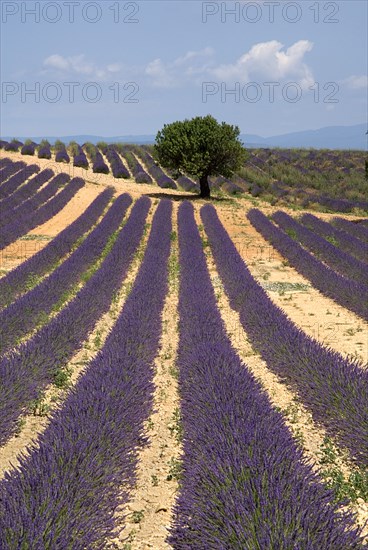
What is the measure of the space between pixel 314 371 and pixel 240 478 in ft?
8.29

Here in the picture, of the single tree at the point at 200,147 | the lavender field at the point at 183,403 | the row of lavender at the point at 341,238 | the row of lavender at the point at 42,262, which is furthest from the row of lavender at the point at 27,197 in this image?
the row of lavender at the point at 341,238

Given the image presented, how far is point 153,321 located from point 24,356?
2214mm

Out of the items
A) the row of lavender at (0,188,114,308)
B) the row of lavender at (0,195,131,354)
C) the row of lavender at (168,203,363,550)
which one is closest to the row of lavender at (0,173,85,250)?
the row of lavender at (0,188,114,308)

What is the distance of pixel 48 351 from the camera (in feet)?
19.3

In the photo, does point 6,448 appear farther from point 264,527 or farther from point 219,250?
point 219,250

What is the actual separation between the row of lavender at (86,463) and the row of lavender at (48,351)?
0.55 meters

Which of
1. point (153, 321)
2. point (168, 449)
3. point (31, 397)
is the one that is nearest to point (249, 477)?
point (168, 449)

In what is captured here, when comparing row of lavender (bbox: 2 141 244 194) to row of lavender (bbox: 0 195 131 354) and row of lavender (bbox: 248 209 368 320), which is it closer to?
row of lavender (bbox: 248 209 368 320)

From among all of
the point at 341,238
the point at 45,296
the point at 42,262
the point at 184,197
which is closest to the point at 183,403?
the point at 45,296

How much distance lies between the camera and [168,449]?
13.9 ft

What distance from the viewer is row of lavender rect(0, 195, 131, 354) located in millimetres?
6920

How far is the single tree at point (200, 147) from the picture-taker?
2433 centimetres

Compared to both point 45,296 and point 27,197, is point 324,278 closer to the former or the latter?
point 45,296

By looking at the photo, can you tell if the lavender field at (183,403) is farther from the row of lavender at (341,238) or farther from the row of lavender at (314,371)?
the row of lavender at (341,238)
